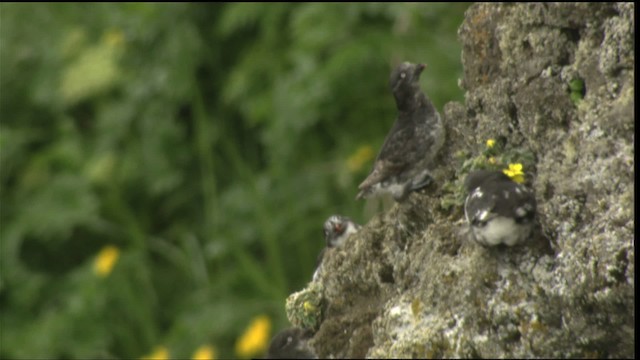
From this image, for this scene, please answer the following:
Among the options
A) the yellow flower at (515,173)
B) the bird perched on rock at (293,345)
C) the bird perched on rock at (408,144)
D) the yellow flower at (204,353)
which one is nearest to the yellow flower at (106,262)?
the yellow flower at (204,353)

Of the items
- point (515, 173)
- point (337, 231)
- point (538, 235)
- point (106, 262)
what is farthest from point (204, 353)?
point (538, 235)

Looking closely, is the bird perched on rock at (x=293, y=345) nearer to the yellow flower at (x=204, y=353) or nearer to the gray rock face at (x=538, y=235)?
the gray rock face at (x=538, y=235)

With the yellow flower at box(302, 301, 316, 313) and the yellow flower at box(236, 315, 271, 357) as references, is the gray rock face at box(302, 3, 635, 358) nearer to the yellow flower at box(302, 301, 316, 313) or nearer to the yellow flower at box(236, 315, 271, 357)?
the yellow flower at box(302, 301, 316, 313)

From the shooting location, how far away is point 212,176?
7.98 metres

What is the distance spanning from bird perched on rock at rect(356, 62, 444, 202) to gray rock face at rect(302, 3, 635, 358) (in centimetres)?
5

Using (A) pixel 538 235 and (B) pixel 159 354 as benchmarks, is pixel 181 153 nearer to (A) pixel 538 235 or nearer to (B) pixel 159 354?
(B) pixel 159 354

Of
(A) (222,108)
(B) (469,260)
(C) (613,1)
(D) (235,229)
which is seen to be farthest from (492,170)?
(A) (222,108)

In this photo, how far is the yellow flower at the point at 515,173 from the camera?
10.2 ft

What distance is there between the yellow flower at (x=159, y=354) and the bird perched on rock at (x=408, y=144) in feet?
11.3

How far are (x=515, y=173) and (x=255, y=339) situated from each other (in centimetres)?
380

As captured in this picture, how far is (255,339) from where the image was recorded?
6.68 metres

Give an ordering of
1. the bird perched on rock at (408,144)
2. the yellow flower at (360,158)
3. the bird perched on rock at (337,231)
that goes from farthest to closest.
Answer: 1. the yellow flower at (360,158)
2. the bird perched on rock at (337,231)
3. the bird perched on rock at (408,144)

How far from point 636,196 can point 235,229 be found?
5.16 metres

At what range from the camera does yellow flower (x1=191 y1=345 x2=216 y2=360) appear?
21.3 feet
